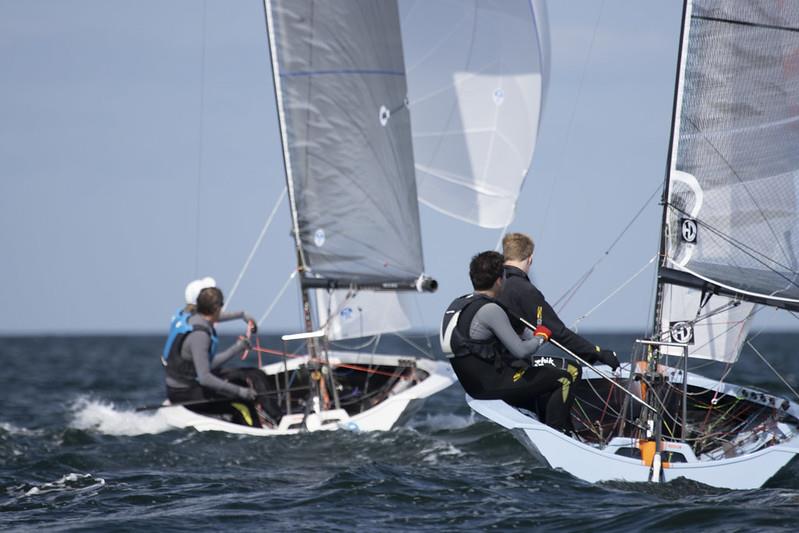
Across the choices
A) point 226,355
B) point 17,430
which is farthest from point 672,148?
point 17,430

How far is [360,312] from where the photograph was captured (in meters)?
11.6

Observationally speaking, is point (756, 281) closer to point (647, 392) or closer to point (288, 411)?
point (647, 392)

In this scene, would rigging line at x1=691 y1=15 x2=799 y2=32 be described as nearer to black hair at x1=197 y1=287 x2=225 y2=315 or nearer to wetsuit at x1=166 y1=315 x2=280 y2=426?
black hair at x1=197 y1=287 x2=225 y2=315

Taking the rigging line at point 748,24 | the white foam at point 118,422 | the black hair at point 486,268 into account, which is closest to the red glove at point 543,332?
the black hair at point 486,268

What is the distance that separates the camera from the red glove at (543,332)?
6.88 m

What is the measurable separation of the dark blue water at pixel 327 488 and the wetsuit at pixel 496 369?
45cm

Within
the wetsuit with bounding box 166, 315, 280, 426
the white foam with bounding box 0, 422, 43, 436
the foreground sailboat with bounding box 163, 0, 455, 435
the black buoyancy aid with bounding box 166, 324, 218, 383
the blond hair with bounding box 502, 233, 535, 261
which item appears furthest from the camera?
the foreground sailboat with bounding box 163, 0, 455, 435

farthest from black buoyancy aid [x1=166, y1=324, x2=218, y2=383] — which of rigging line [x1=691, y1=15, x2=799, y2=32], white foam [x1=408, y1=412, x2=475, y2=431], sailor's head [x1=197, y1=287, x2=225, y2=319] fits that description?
rigging line [x1=691, y1=15, x2=799, y2=32]

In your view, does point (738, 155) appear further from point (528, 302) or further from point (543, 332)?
point (543, 332)

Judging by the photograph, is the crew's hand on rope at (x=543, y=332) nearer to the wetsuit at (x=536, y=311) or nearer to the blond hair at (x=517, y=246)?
the wetsuit at (x=536, y=311)

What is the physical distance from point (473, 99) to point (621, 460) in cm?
735

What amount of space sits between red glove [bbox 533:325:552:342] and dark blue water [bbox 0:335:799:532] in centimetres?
85

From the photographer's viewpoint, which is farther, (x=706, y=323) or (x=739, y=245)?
(x=706, y=323)

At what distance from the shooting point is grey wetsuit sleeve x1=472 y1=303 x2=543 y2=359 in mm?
6941
